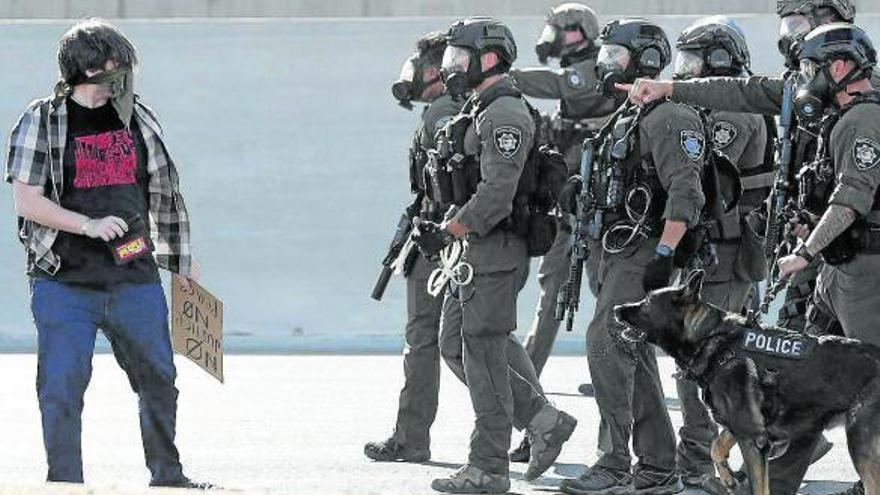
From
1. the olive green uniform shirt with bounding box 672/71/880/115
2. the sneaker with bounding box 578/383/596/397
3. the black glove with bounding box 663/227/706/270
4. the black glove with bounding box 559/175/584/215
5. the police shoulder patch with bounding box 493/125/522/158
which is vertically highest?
the olive green uniform shirt with bounding box 672/71/880/115

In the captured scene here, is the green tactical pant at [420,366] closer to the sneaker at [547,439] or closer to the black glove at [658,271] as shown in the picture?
the sneaker at [547,439]

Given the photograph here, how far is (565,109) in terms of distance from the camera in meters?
11.4

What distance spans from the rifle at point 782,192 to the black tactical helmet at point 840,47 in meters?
0.44

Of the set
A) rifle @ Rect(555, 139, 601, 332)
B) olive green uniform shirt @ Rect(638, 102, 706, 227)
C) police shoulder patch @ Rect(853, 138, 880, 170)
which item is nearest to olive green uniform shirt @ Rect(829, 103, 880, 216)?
police shoulder patch @ Rect(853, 138, 880, 170)

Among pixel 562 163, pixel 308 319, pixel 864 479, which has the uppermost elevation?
pixel 562 163

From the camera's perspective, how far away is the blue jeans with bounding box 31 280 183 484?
767 cm

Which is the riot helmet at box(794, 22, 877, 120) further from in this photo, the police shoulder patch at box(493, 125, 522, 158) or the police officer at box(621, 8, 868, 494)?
the police shoulder patch at box(493, 125, 522, 158)

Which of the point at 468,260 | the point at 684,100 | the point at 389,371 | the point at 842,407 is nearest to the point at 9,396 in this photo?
the point at 389,371

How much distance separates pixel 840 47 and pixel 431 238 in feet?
6.11

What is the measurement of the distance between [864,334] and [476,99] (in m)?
1.87

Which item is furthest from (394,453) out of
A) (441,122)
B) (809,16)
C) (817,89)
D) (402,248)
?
(817,89)

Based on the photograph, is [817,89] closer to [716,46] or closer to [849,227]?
[849,227]

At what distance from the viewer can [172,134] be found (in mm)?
14062

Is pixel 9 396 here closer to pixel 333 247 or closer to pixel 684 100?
pixel 333 247
